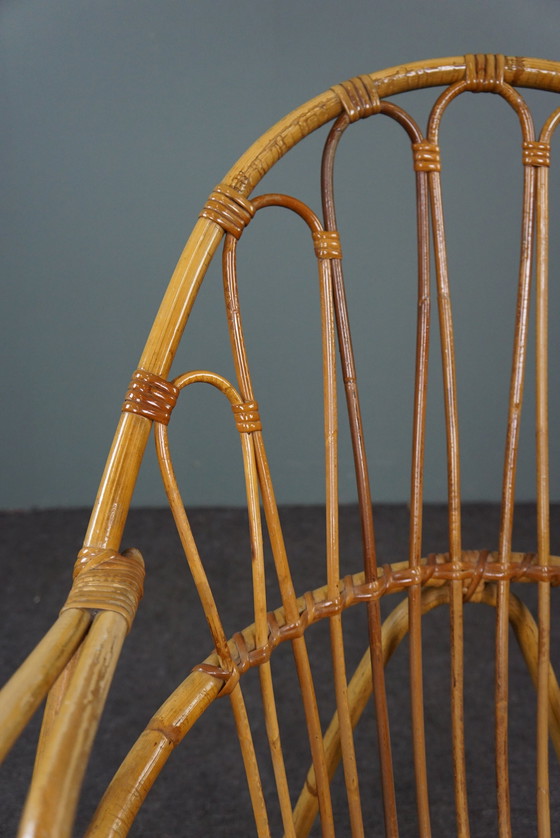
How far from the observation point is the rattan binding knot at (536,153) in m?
0.57

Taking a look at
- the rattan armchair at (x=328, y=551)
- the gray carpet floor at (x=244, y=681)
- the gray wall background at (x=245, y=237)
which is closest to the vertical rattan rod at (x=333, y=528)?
the rattan armchair at (x=328, y=551)

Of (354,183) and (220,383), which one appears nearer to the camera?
(220,383)

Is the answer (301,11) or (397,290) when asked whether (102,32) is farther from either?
(397,290)

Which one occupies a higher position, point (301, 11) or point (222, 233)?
point (301, 11)

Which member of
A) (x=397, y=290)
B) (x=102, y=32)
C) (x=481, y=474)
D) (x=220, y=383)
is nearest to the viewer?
(x=220, y=383)

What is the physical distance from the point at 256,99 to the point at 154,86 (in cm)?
21

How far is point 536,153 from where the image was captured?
57 cm

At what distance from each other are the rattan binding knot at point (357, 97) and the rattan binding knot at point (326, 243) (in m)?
0.07

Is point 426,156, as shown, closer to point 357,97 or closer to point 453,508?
point 357,97

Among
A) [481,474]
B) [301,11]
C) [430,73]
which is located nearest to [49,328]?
[301,11]

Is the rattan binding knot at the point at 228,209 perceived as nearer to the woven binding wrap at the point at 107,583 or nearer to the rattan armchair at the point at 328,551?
the rattan armchair at the point at 328,551

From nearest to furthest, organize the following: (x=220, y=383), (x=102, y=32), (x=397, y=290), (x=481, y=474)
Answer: (x=220, y=383) < (x=102, y=32) < (x=397, y=290) < (x=481, y=474)

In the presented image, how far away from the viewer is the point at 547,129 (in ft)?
1.86

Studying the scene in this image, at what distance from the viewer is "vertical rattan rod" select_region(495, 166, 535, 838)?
0.57m
